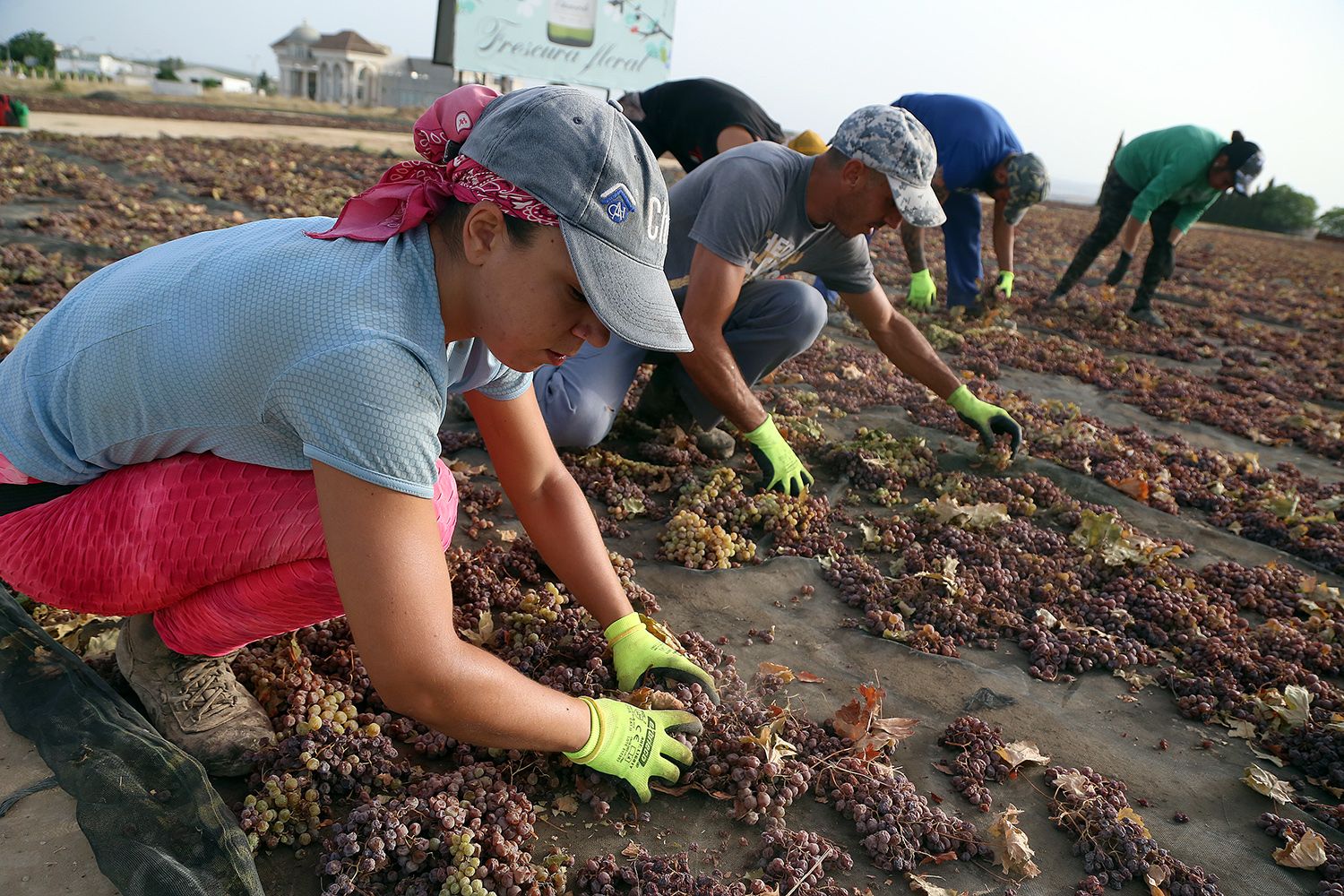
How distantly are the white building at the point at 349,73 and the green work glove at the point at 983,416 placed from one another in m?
58.0

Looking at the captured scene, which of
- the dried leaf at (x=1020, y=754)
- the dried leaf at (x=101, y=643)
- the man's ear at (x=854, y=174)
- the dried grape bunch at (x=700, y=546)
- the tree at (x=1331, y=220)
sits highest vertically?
the tree at (x=1331, y=220)

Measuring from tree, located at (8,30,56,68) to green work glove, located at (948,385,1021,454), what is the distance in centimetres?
4901

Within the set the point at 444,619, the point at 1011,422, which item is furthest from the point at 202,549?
the point at 1011,422

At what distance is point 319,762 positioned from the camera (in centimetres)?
192

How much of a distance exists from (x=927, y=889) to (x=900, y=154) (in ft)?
8.10

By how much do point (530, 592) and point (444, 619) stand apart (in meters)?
1.03

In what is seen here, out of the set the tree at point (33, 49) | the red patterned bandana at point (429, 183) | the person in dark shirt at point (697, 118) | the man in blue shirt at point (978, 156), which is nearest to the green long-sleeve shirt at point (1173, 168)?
the man in blue shirt at point (978, 156)

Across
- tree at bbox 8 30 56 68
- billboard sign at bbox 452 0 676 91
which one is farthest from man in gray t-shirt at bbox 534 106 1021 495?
tree at bbox 8 30 56 68

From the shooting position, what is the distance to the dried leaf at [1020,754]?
2.27 meters

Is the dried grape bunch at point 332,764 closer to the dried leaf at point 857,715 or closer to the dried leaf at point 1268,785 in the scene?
the dried leaf at point 857,715

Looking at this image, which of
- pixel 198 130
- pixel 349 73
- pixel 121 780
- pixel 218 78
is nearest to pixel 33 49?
pixel 349 73

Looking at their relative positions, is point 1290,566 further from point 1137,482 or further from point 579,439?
point 579,439

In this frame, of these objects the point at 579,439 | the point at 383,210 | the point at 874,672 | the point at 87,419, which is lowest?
the point at 874,672

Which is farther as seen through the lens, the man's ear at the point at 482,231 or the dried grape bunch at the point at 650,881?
the dried grape bunch at the point at 650,881
